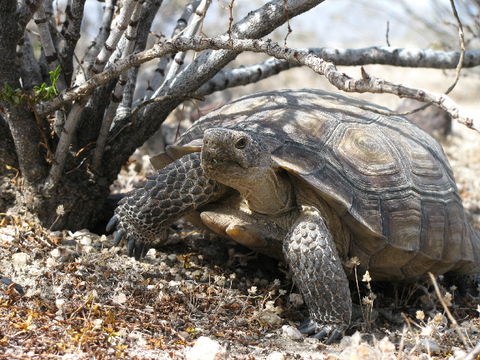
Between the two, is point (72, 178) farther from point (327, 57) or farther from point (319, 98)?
point (327, 57)

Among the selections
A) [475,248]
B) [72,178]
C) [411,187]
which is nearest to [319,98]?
[411,187]

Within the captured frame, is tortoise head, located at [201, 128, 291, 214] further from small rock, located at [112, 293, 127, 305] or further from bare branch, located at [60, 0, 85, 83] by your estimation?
bare branch, located at [60, 0, 85, 83]

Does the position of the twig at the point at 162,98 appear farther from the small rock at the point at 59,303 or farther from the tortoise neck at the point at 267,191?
the small rock at the point at 59,303

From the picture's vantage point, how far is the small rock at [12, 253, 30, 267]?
126 inches

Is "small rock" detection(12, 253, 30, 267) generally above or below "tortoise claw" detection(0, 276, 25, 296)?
above

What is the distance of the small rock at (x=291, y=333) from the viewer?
10.2ft

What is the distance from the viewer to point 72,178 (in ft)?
12.5

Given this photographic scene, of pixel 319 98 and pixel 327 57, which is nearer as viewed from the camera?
pixel 319 98

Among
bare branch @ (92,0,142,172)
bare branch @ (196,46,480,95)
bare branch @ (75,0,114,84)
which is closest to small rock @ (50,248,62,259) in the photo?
bare branch @ (92,0,142,172)

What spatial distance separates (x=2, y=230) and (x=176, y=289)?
3.80ft

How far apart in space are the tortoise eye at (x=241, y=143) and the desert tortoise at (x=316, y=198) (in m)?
0.01

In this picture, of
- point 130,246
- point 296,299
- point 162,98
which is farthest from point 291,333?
point 162,98

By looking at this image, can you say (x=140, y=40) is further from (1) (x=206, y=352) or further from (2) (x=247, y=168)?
(1) (x=206, y=352)

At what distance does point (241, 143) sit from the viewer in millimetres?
3209
